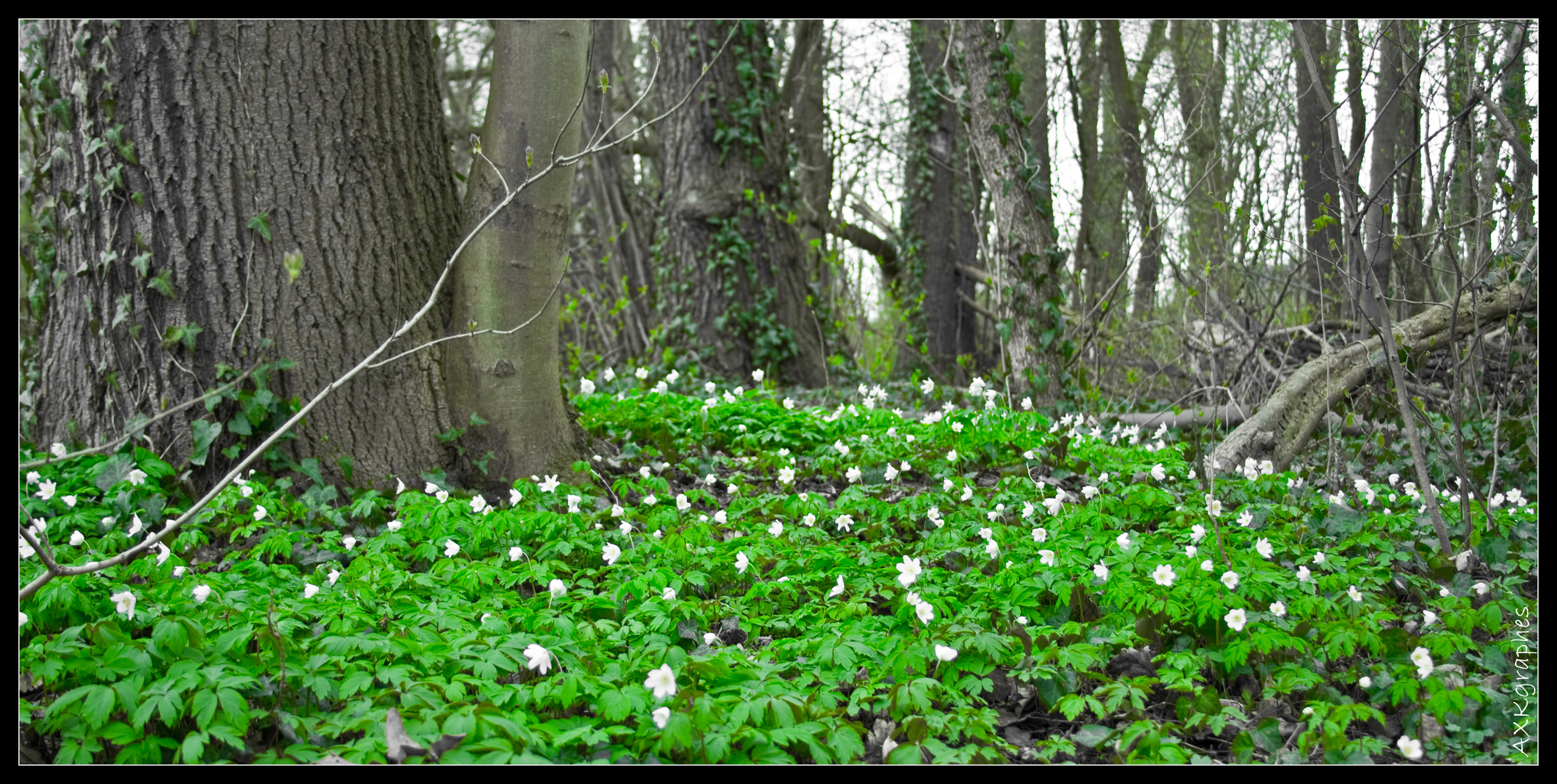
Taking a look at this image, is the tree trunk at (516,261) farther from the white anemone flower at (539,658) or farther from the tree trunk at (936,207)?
the tree trunk at (936,207)

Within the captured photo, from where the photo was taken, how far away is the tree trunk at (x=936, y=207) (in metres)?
10.6

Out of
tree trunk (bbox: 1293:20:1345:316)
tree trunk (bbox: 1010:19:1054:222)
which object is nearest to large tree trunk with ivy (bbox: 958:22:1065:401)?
tree trunk (bbox: 1293:20:1345:316)

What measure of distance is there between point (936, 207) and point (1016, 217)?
4560mm

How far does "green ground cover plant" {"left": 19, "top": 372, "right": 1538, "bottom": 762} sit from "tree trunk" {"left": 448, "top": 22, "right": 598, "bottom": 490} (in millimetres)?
345

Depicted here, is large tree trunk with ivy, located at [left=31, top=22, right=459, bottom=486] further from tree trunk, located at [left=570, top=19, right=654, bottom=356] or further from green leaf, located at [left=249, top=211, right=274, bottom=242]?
tree trunk, located at [left=570, top=19, right=654, bottom=356]

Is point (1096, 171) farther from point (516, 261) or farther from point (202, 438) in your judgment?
point (202, 438)

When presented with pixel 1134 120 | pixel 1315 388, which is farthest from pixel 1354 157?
pixel 1134 120

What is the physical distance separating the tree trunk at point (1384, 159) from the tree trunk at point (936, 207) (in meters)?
3.95

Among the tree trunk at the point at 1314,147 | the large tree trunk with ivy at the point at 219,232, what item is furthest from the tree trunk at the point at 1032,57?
the large tree trunk with ivy at the point at 219,232

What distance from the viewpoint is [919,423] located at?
5.45 metres

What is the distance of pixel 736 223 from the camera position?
7.73 m
